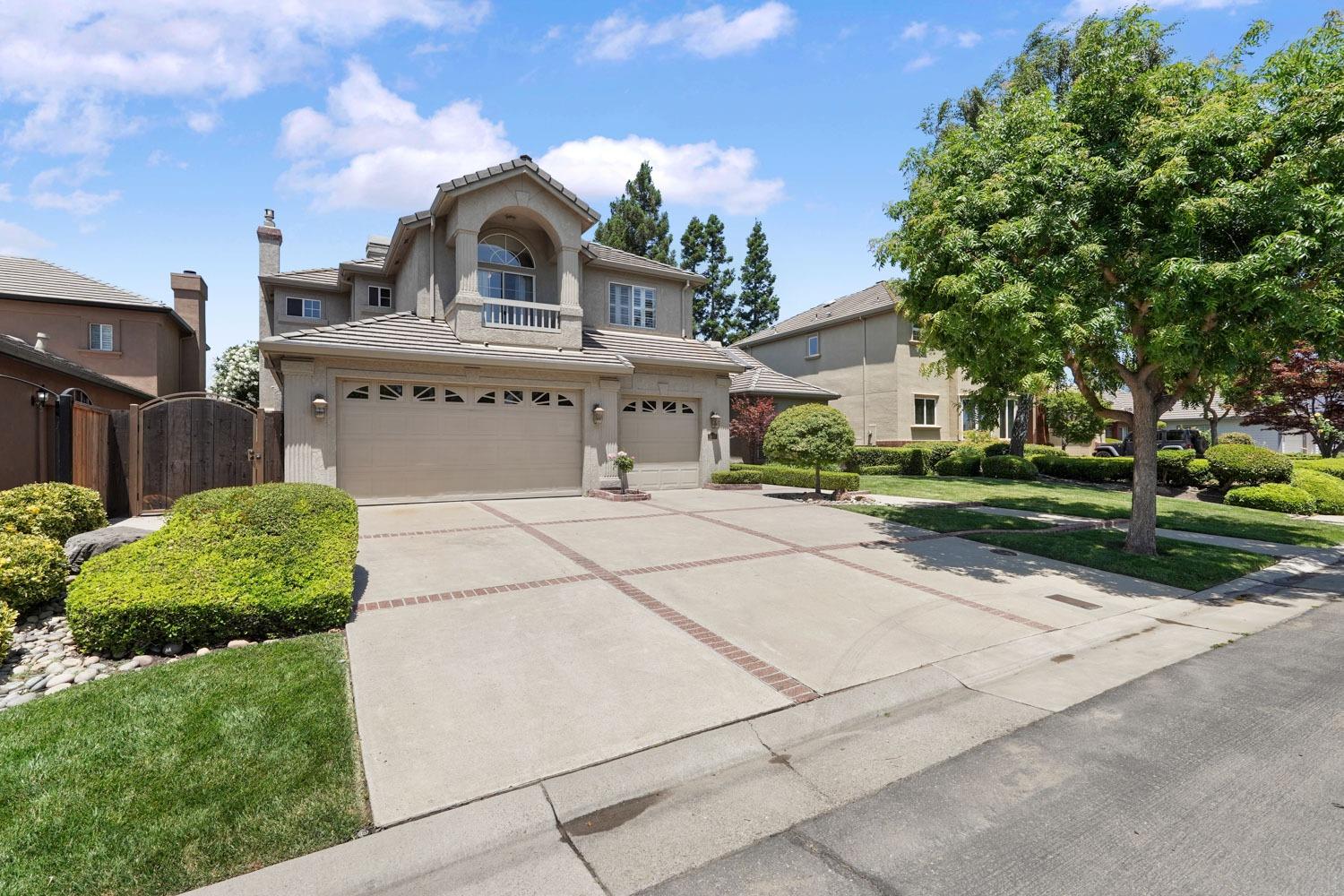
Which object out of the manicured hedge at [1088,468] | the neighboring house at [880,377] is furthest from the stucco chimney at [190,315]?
the manicured hedge at [1088,468]

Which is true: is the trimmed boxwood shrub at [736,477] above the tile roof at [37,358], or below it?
below

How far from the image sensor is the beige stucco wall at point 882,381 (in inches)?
962

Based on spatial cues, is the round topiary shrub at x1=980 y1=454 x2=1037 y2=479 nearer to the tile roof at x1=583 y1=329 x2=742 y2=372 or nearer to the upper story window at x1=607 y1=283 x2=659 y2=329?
the tile roof at x1=583 y1=329 x2=742 y2=372

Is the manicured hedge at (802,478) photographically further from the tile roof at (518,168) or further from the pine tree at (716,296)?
the pine tree at (716,296)

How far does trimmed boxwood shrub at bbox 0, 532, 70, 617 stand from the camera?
4980 millimetres

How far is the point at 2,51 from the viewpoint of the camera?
296 inches

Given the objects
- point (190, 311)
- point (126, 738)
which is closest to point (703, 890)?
point (126, 738)

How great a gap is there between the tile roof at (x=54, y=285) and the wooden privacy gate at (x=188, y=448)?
41.8 ft

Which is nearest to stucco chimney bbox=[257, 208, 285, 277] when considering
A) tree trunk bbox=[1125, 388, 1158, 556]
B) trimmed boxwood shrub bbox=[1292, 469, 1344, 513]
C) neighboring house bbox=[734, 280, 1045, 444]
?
neighboring house bbox=[734, 280, 1045, 444]

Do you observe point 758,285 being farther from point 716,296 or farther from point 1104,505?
point 1104,505

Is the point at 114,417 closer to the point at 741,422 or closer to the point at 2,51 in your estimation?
the point at 2,51

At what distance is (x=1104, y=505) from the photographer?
47.4 feet

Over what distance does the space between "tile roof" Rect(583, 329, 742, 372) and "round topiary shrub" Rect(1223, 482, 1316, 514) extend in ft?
43.9

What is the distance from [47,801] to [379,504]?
10.2 meters
